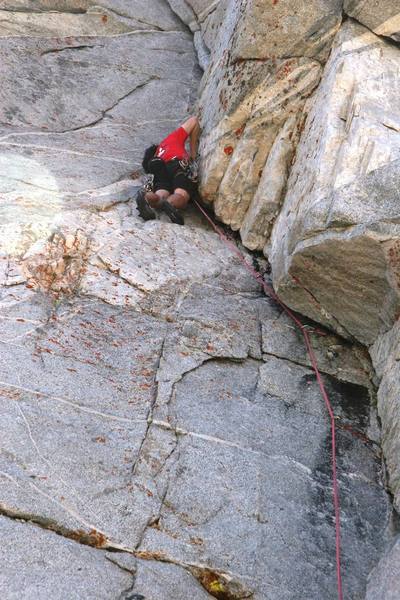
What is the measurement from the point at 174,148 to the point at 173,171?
22 cm

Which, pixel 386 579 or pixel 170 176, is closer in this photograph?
pixel 386 579

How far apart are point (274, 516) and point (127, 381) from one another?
1.08 metres

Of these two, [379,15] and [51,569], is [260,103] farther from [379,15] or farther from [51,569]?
[51,569]

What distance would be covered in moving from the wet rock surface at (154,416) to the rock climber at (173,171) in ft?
0.67

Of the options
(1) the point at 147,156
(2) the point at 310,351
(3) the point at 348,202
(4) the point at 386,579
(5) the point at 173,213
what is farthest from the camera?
(1) the point at 147,156

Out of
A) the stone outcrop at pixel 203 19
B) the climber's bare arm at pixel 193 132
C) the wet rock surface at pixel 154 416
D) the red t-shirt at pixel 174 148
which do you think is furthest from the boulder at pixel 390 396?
the stone outcrop at pixel 203 19

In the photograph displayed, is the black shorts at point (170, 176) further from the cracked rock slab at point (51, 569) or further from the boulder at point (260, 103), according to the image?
the cracked rock slab at point (51, 569)

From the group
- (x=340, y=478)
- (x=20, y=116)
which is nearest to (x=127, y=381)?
(x=340, y=478)

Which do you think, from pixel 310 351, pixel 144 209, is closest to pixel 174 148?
pixel 144 209

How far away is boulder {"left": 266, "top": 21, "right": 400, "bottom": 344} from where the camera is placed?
371 cm

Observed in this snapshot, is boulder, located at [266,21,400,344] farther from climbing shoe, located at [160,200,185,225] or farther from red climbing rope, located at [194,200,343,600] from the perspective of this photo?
climbing shoe, located at [160,200,185,225]

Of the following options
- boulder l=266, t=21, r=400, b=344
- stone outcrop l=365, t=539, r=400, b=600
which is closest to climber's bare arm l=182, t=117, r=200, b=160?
boulder l=266, t=21, r=400, b=344

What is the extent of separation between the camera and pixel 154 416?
3.61 meters

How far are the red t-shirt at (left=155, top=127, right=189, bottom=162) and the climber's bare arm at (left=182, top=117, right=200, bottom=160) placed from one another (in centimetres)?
7
